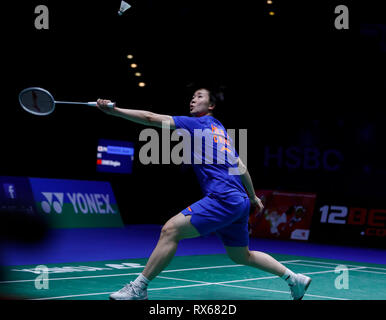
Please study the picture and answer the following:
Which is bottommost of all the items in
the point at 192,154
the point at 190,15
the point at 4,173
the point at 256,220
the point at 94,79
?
the point at 256,220

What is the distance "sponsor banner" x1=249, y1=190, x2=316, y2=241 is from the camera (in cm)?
1272

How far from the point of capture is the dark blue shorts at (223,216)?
15.3 feet

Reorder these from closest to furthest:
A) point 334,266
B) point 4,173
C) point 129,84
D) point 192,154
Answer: point 192,154 < point 334,266 < point 4,173 < point 129,84

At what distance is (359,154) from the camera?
17.3 m

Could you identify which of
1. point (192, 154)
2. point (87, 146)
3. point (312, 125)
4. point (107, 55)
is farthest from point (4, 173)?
point (192, 154)

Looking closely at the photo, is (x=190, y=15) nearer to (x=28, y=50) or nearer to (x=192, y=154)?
(x=28, y=50)

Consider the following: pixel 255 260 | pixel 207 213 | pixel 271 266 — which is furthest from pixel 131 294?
pixel 271 266

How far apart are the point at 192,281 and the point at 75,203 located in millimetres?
7188

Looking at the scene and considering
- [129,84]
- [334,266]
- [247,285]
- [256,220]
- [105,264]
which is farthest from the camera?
[129,84]

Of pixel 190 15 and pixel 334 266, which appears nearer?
pixel 334 266

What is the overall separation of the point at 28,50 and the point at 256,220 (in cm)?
660

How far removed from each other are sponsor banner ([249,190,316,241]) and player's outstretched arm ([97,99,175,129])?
8.59m

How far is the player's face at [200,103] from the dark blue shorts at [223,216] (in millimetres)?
739

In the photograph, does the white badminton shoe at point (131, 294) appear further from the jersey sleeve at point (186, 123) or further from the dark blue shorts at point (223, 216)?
the jersey sleeve at point (186, 123)
